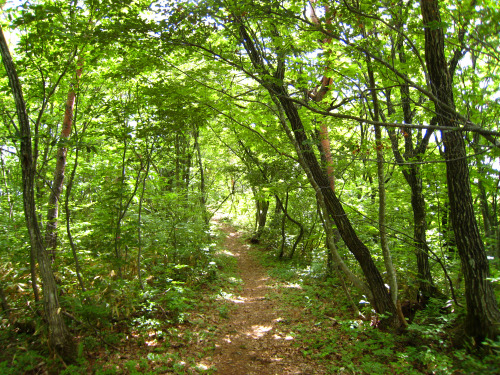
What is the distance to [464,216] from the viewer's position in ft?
13.3

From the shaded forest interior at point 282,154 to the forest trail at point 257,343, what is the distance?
43 millimetres

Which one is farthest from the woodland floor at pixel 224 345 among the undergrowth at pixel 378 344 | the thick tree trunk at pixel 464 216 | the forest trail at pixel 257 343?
the thick tree trunk at pixel 464 216

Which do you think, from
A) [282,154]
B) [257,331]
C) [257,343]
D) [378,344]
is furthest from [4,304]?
[378,344]

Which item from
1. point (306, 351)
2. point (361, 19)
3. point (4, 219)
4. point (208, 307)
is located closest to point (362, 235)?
point (306, 351)

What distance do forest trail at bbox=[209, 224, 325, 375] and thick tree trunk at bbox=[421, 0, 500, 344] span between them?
2248 mm

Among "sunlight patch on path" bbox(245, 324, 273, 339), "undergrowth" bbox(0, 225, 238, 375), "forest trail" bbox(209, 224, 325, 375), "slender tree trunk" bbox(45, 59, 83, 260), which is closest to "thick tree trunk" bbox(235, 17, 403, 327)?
"forest trail" bbox(209, 224, 325, 375)

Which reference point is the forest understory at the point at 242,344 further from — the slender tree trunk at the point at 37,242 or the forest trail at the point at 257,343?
the slender tree trunk at the point at 37,242

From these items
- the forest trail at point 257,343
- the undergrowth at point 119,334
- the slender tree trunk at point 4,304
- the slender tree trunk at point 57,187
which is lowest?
the forest trail at point 257,343

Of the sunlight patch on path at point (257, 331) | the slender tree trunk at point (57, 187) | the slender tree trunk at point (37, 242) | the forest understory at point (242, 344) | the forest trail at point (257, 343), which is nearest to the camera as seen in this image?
the slender tree trunk at point (37, 242)

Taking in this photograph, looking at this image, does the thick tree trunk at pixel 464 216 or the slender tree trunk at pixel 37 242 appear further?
the thick tree trunk at pixel 464 216

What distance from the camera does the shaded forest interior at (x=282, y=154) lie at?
3.93 metres

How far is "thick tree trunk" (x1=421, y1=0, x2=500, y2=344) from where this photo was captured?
393cm

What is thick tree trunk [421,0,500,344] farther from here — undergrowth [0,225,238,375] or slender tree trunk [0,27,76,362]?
slender tree trunk [0,27,76,362]

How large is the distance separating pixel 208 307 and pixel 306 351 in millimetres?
2693
